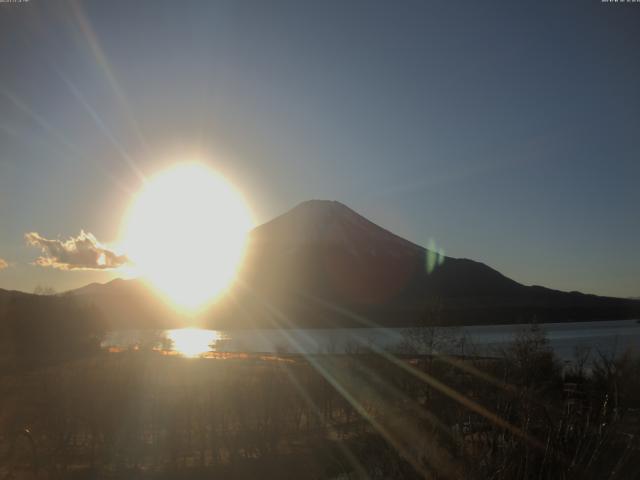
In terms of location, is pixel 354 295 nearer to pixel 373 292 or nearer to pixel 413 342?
pixel 373 292

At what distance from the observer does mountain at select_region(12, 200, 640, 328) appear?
140 meters

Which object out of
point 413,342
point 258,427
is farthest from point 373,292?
point 258,427

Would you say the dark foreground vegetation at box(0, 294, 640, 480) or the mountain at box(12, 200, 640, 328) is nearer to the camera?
the dark foreground vegetation at box(0, 294, 640, 480)

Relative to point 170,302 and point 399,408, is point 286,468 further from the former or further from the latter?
point 170,302

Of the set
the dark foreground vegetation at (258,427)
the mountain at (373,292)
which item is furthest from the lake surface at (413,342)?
the mountain at (373,292)

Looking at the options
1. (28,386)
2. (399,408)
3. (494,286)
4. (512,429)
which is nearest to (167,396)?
(28,386)

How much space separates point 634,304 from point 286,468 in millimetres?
194967

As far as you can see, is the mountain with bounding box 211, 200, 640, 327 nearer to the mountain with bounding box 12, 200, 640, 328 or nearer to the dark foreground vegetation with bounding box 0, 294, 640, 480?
the mountain with bounding box 12, 200, 640, 328

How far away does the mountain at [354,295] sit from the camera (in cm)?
13975

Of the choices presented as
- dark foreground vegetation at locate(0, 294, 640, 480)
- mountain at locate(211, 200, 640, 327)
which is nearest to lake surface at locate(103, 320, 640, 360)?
dark foreground vegetation at locate(0, 294, 640, 480)

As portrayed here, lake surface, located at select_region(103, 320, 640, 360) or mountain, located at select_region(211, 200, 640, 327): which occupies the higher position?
mountain, located at select_region(211, 200, 640, 327)

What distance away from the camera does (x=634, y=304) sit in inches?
6983

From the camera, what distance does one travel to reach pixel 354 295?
16162 cm

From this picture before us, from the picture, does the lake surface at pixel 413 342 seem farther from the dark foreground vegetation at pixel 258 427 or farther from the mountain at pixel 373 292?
the mountain at pixel 373 292
